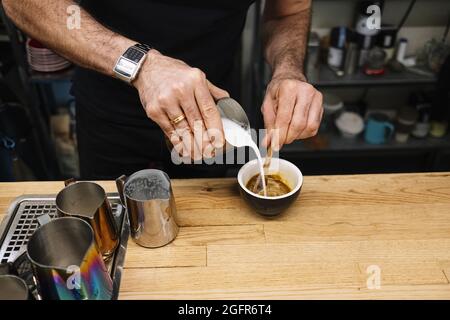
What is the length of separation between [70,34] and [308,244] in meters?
0.78

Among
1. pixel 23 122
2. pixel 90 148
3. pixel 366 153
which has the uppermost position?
pixel 90 148

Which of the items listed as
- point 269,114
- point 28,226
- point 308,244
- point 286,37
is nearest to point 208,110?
point 269,114

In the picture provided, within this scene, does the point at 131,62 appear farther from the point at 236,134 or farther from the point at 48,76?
the point at 48,76

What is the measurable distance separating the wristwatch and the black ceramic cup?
0.35 meters

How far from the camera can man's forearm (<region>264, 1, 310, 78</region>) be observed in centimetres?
134

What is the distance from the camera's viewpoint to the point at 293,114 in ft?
3.50

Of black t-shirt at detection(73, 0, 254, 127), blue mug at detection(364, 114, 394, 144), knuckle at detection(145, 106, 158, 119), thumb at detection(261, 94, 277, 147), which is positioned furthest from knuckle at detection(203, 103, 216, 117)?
blue mug at detection(364, 114, 394, 144)

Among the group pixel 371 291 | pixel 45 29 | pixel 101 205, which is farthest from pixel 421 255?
pixel 45 29

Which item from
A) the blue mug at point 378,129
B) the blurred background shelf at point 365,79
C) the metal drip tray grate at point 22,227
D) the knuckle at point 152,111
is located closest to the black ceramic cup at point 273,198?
the knuckle at point 152,111

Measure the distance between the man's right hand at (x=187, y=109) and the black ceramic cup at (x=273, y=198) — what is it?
0.15 meters

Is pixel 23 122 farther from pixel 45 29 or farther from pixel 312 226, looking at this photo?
pixel 312 226

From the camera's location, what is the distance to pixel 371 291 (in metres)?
0.87

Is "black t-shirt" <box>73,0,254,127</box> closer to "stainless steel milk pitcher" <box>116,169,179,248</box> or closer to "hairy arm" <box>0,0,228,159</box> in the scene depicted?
"hairy arm" <box>0,0,228,159</box>
